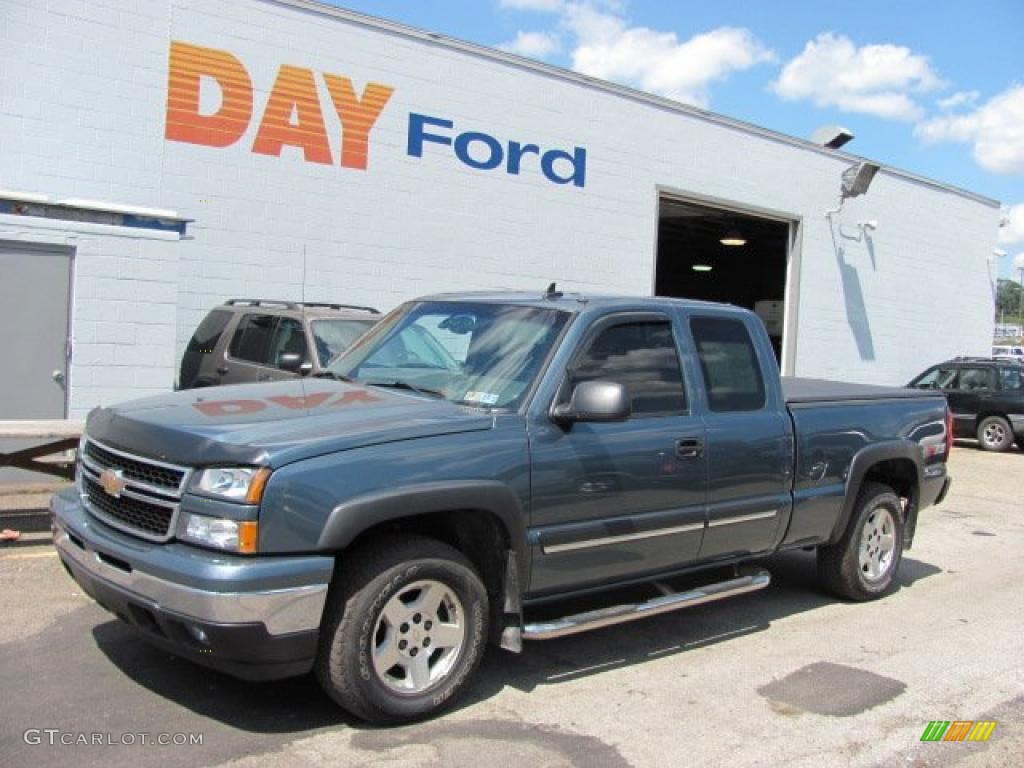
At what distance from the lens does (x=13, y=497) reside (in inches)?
333

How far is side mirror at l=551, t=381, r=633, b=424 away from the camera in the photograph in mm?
4305

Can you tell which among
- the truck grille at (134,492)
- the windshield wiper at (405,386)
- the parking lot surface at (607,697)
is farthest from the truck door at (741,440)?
the truck grille at (134,492)

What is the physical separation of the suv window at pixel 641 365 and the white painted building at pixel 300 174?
13.6ft

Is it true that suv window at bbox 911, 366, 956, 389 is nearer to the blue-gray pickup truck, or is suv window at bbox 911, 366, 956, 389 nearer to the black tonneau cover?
the black tonneau cover

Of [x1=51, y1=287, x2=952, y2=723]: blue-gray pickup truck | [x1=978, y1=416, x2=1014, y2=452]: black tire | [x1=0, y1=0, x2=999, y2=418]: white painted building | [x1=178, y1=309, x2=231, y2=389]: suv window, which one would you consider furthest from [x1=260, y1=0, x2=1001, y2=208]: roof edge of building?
[x1=51, y1=287, x2=952, y2=723]: blue-gray pickup truck

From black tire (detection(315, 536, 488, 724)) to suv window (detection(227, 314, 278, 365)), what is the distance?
546 cm

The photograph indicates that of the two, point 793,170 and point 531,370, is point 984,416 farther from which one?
point 531,370

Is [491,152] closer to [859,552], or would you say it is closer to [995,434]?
[859,552]

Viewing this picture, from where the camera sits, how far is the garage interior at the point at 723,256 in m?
19.7

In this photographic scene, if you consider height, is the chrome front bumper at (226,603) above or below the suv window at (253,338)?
below

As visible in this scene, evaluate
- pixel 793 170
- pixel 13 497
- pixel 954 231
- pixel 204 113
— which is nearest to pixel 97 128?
pixel 204 113

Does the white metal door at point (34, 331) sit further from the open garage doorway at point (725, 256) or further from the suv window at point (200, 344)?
the open garage doorway at point (725, 256)

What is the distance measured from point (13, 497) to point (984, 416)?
16237mm

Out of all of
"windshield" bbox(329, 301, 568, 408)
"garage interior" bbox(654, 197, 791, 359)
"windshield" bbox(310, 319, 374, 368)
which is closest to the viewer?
"windshield" bbox(329, 301, 568, 408)
